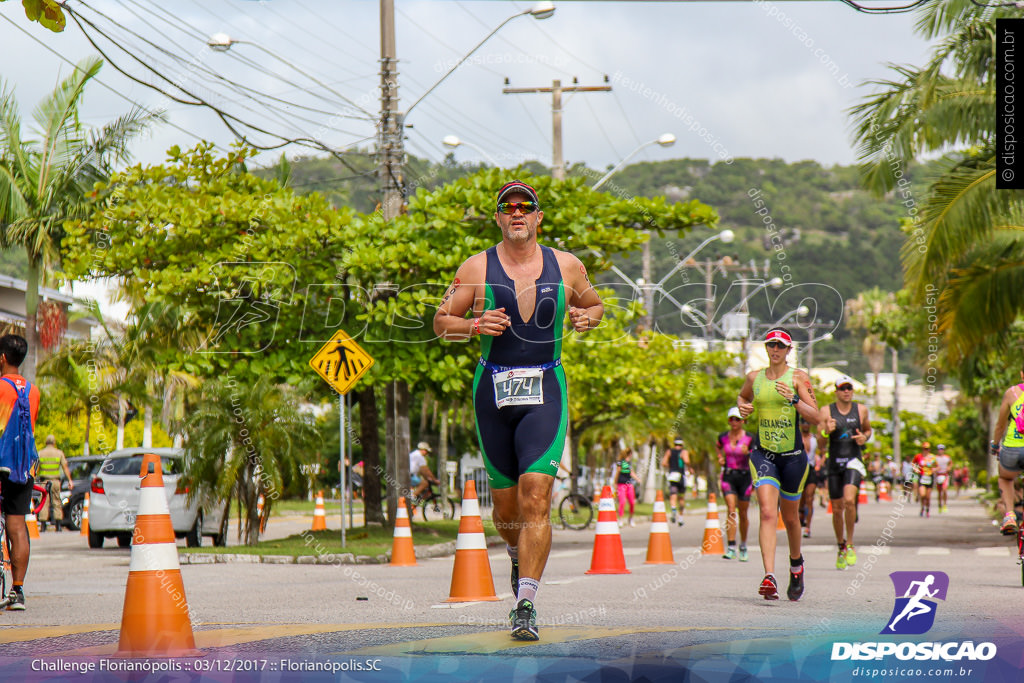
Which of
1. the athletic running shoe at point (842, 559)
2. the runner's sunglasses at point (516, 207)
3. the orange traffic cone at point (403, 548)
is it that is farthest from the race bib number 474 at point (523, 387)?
the orange traffic cone at point (403, 548)

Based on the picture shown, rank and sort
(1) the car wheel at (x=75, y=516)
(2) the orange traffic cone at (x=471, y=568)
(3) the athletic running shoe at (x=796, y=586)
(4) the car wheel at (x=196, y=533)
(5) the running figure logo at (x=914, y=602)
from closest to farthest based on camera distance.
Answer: (5) the running figure logo at (x=914, y=602)
(2) the orange traffic cone at (x=471, y=568)
(3) the athletic running shoe at (x=796, y=586)
(4) the car wheel at (x=196, y=533)
(1) the car wheel at (x=75, y=516)

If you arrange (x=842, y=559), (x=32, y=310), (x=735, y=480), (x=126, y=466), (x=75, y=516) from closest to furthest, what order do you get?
(x=842, y=559) < (x=735, y=480) < (x=126, y=466) < (x=32, y=310) < (x=75, y=516)

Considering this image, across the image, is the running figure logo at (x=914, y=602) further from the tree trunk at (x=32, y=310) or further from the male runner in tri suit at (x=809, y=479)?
the tree trunk at (x=32, y=310)

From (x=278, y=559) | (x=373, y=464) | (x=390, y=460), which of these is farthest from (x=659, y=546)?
(x=390, y=460)

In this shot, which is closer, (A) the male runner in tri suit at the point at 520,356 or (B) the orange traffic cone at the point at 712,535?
(A) the male runner in tri suit at the point at 520,356

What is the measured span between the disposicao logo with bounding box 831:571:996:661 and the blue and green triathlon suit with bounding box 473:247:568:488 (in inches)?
63.6

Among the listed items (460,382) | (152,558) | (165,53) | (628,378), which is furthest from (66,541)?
(152,558)

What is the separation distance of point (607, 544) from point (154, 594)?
7713 mm

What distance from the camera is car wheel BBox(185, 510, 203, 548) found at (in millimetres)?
19375

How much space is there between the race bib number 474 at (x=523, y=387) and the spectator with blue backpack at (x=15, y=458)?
12.6 feet

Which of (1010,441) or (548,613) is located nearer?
(548,613)

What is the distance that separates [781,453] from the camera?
9688 millimetres

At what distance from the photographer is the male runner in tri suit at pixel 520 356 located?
6.05m

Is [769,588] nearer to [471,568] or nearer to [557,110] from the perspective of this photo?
[471,568]
